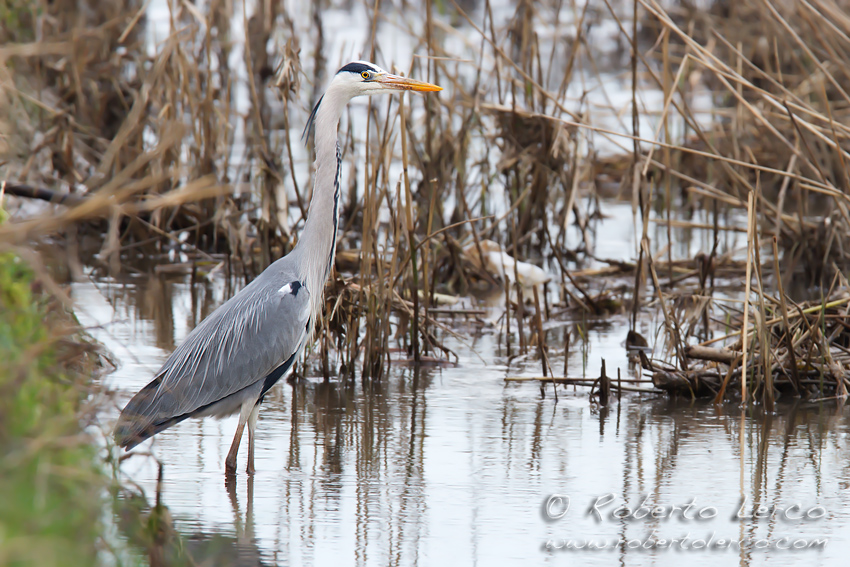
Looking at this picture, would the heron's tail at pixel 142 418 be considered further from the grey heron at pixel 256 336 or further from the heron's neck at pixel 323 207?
the heron's neck at pixel 323 207

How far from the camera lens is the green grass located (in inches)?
84.7

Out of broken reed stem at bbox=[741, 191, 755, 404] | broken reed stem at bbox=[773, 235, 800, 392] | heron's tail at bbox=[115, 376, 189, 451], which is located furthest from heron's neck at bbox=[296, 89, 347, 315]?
broken reed stem at bbox=[773, 235, 800, 392]

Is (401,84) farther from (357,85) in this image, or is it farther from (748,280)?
(748,280)

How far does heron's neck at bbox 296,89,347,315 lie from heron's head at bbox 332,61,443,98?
8 centimetres

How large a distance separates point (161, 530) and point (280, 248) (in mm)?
4461

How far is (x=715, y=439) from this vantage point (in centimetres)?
509

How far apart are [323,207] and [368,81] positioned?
0.68 m

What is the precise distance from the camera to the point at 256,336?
15.7ft

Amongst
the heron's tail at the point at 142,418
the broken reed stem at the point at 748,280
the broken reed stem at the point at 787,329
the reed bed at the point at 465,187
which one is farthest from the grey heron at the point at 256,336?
the broken reed stem at the point at 787,329

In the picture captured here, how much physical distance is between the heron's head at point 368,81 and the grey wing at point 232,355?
106 centimetres

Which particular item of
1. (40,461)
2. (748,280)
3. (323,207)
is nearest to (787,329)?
(748,280)

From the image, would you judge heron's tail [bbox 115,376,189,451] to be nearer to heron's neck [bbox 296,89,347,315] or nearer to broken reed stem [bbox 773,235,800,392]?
heron's neck [bbox 296,89,347,315]

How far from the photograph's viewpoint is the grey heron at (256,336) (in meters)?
4.55

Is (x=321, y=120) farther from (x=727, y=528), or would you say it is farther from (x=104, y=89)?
(x=104, y=89)
